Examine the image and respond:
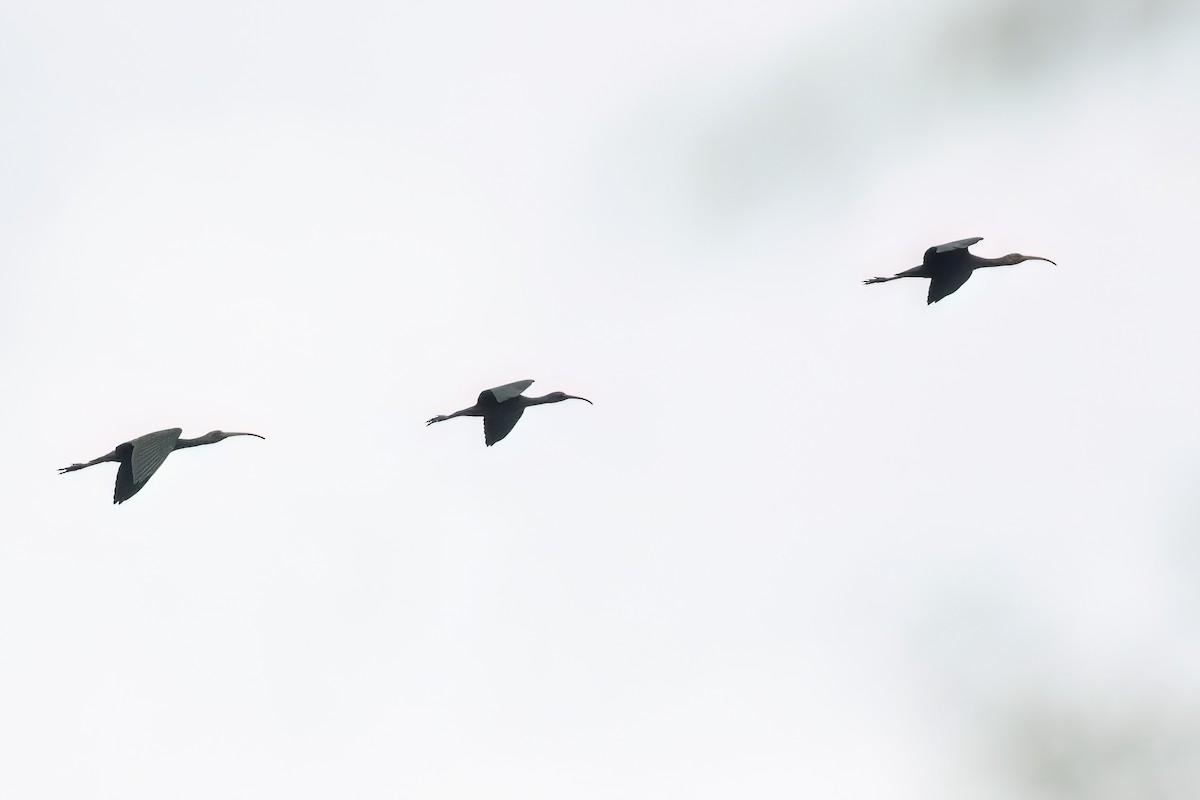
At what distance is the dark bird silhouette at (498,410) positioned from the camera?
97.1 meters

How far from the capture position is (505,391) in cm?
9706

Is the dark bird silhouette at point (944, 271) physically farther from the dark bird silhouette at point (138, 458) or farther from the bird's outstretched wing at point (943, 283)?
the dark bird silhouette at point (138, 458)

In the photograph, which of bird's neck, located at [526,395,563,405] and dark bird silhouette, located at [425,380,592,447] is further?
bird's neck, located at [526,395,563,405]

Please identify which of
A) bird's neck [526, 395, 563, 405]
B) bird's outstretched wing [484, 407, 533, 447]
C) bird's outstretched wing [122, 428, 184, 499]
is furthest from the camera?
A: bird's neck [526, 395, 563, 405]

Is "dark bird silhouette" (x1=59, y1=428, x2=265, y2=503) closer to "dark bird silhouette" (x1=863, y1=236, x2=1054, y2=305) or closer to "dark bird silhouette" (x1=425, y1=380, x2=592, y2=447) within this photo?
"dark bird silhouette" (x1=425, y1=380, x2=592, y2=447)

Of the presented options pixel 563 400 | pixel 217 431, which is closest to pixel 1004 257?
pixel 563 400

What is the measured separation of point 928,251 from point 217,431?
3221 cm

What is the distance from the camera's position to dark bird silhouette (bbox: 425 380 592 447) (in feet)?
319

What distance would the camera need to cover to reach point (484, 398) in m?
97.7

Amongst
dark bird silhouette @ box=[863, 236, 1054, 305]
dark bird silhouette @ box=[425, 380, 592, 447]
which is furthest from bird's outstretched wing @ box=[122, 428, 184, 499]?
dark bird silhouette @ box=[863, 236, 1054, 305]

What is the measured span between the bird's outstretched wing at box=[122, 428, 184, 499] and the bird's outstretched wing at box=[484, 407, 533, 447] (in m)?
12.3

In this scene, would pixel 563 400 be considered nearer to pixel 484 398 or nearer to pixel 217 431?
pixel 484 398

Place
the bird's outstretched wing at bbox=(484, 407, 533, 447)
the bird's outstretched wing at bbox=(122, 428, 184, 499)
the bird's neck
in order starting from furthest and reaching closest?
the bird's neck, the bird's outstretched wing at bbox=(484, 407, 533, 447), the bird's outstretched wing at bbox=(122, 428, 184, 499)

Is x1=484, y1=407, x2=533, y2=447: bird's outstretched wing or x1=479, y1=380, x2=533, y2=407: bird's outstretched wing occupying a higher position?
x1=479, y1=380, x2=533, y2=407: bird's outstretched wing
